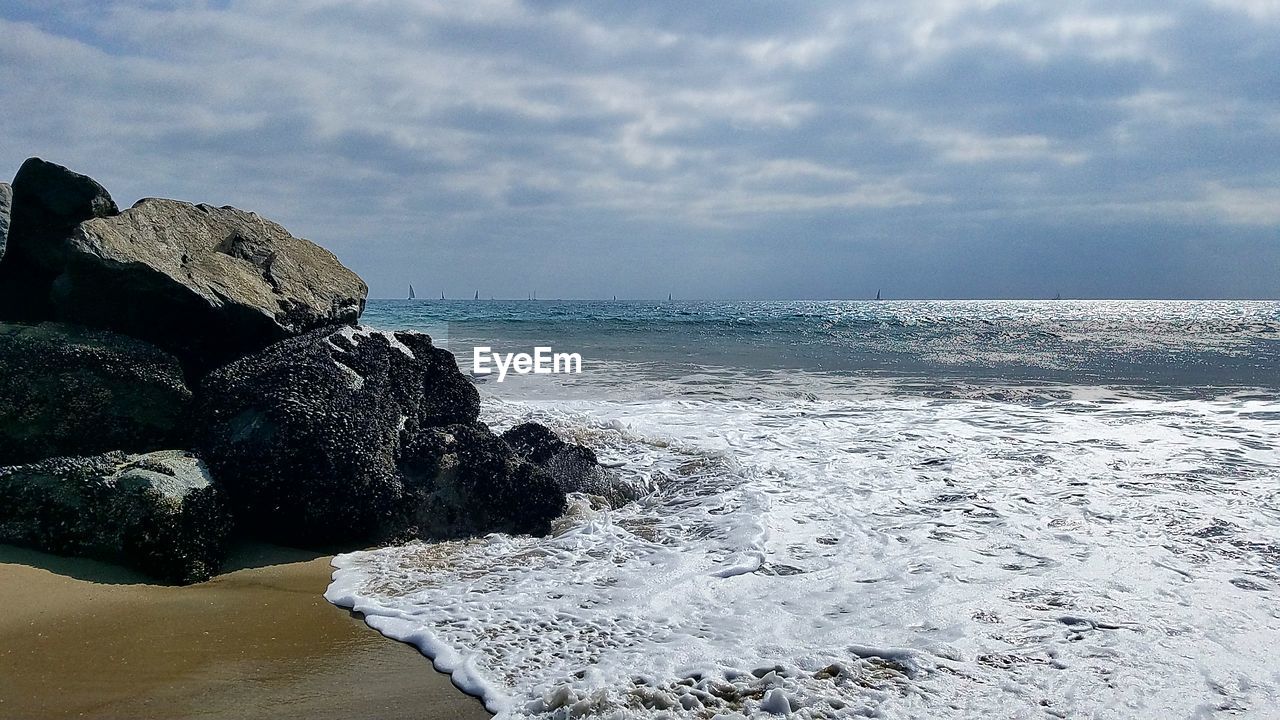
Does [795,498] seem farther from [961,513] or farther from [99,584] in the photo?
[99,584]

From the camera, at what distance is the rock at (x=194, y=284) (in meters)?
4.86

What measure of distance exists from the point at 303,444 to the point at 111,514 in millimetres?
967

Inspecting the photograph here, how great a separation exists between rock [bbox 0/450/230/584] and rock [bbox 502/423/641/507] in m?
2.27

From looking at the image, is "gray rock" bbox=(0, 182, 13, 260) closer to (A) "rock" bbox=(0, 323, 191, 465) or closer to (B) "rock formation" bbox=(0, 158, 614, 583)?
(B) "rock formation" bbox=(0, 158, 614, 583)

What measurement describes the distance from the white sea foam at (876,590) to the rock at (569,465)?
0.77ft

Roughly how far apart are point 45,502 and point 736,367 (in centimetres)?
1386

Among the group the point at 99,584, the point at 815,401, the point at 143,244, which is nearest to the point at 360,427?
the point at 99,584

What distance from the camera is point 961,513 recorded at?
537 centimetres

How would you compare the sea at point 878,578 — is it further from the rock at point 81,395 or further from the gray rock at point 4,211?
the gray rock at point 4,211

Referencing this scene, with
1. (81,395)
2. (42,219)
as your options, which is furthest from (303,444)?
(42,219)

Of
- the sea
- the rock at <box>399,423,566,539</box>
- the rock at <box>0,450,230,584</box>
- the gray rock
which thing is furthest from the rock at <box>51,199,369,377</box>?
the sea

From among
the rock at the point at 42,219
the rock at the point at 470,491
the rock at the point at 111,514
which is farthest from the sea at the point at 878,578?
the rock at the point at 42,219

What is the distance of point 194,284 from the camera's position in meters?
5.12

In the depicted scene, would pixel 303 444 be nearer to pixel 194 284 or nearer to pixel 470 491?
pixel 470 491
